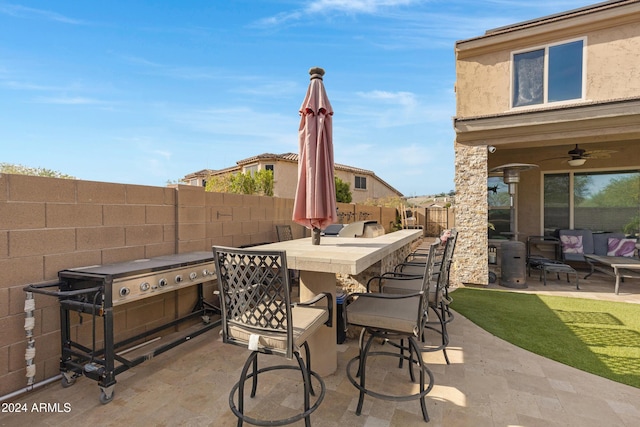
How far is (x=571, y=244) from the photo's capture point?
7125 millimetres

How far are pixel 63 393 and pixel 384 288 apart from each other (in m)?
3.05

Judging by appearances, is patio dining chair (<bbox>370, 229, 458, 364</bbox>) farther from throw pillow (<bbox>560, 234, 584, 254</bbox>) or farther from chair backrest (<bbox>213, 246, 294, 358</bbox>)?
throw pillow (<bbox>560, 234, 584, 254</bbox>)

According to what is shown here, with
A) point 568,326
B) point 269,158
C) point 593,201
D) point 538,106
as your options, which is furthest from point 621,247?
point 269,158

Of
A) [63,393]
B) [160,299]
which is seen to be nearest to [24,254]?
[63,393]

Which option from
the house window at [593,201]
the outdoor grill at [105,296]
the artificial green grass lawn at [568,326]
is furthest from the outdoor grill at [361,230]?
the house window at [593,201]

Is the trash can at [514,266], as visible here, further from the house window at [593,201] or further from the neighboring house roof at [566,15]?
the neighboring house roof at [566,15]

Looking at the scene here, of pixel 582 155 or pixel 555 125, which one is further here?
pixel 582 155

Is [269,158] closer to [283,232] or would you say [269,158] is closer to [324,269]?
[283,232]

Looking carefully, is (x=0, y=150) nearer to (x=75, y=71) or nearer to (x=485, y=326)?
(x=75, y=71)

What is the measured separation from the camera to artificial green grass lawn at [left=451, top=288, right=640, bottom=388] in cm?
292

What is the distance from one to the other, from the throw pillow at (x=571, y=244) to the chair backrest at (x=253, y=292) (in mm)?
8411

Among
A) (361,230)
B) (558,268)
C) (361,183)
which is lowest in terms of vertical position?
(558,268)

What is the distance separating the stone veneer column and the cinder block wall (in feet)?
17.4

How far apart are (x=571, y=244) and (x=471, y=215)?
314 cm
